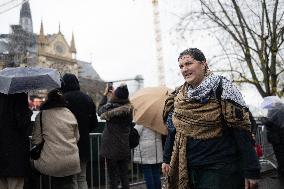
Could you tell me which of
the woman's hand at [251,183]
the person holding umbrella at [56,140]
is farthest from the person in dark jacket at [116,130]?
the woman's hand at [251,183]

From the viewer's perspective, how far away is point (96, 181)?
8305 millimetres

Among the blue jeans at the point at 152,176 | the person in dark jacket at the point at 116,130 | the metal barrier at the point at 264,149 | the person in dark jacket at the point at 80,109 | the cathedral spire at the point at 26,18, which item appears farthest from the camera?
the cathedral spire at the point at 26,18

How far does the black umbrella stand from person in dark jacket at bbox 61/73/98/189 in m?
0.55

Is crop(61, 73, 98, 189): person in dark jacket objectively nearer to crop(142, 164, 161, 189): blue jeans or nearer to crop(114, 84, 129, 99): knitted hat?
crop(114, 84, 129, 99): knitted hat

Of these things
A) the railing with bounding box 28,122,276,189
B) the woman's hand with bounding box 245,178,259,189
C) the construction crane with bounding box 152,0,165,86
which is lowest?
the railing with bounding box 28,122,276,189

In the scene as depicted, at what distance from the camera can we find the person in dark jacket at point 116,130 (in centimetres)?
655

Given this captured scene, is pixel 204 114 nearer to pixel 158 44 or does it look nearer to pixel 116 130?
pixel 116 130

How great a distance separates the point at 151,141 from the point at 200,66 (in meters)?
3.36

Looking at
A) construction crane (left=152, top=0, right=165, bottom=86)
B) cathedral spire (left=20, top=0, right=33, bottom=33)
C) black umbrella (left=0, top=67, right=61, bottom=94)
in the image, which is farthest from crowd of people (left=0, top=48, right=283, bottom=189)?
cathedral spire (left=20, top=0, right=33, bottom=33)

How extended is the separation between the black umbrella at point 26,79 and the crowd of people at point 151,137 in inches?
4.0

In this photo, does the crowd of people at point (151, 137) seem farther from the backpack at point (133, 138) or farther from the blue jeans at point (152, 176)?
the backpack at point (133, 138)

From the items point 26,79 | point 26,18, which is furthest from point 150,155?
point 26,18

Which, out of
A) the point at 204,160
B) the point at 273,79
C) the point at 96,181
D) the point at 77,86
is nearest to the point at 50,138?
the point at 77,86

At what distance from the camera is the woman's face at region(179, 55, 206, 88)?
12.2 feet
